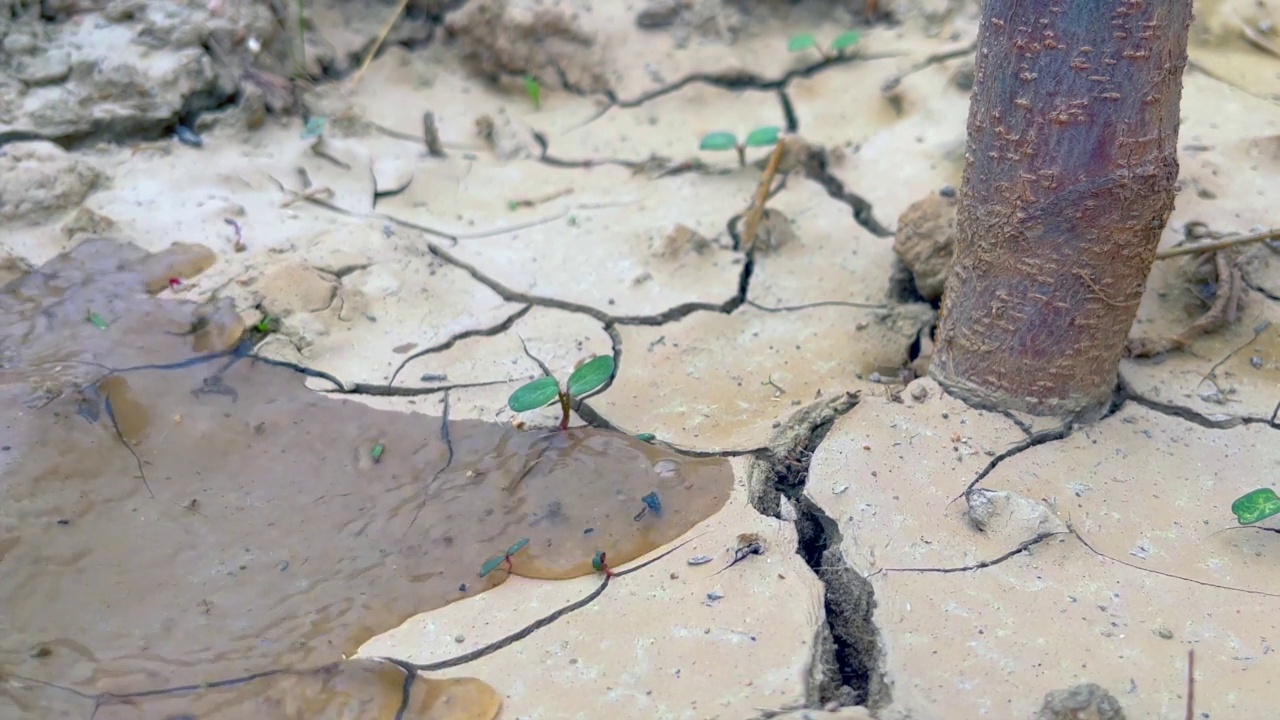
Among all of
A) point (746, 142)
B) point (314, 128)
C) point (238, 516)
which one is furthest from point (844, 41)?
point (238, 516)

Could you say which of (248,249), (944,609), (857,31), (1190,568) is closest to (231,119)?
(248,249)

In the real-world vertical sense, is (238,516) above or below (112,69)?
below

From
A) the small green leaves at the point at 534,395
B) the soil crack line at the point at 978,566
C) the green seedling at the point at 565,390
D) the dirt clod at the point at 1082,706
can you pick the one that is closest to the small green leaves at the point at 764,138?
the green seedling at the point at 565,390

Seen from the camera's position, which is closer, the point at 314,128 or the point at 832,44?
the point at 314,128

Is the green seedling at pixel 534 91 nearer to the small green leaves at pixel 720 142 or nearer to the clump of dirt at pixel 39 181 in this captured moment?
the small green leaves at pixel 720 142

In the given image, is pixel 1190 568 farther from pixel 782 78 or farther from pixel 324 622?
pixel 782 78

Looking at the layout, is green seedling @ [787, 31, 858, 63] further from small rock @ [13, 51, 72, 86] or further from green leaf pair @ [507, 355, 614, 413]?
small rock @ [13, 51, 72, 86]

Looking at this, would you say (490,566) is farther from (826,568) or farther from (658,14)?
(658,14)
